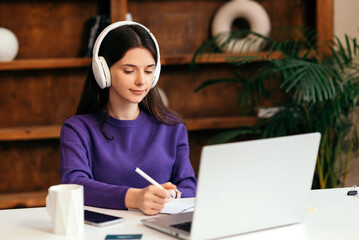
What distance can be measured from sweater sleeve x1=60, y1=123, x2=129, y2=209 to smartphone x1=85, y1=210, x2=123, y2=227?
0.32 ft

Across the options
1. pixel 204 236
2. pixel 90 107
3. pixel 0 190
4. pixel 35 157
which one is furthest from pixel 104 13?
pixel 204 236

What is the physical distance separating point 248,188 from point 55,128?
2098 millimetres

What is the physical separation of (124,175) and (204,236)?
2.05ft

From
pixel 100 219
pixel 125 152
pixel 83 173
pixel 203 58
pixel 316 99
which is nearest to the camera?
pixel 100 219

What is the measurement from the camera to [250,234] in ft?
3.66

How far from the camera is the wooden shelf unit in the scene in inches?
121

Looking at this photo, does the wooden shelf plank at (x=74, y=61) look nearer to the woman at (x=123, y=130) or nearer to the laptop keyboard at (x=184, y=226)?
the woman at (x=123, y=130)

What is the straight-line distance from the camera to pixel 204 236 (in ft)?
3.43

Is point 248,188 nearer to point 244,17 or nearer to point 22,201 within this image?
point 22,201

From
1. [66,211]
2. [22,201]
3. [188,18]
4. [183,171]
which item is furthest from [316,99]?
[66,211]

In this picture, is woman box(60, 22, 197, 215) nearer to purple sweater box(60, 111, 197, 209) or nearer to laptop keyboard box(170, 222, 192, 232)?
purple sweater box(60, 111, 197, 209)

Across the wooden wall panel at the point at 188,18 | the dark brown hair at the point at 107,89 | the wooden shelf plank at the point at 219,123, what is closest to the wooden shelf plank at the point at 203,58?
the wooden wall panel at the point at 188,18

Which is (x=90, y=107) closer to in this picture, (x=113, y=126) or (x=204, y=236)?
(x=113, y=126)

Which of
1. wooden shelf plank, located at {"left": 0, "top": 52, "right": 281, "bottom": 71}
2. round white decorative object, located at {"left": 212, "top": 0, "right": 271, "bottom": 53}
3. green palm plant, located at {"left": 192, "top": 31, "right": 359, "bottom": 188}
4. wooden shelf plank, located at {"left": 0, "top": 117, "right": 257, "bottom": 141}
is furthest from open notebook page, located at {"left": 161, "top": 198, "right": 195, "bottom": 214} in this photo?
round white decorative object, located at {"left": 212, "top": 0, "right": 271, "bottom": 53}
